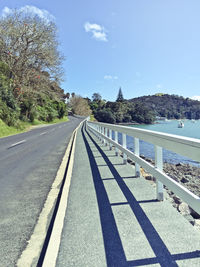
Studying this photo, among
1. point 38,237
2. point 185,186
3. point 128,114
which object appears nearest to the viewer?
point 38,237

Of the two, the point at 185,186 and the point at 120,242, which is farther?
the point at 185,186

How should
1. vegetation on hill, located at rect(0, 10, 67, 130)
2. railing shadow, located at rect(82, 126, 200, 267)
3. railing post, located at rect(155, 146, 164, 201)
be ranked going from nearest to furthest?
1. railing shadow, located at rect(82, 126, 200, 267)
2. railing post, located at rect(155, 146, 164, 201)
3. vegetation on hill, located at rect(0, 10, 67, 130)

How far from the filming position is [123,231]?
2758mm

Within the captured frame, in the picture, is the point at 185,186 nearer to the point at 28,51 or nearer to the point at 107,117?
the point at 28,51

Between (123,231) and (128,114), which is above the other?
(128,114)

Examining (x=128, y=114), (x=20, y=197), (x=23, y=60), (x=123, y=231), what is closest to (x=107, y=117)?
(x=128, y=114)

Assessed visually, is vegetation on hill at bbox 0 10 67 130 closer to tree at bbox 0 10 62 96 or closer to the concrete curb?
tree at bbox 0 10 62 96

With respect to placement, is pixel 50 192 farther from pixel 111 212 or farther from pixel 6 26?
pixel 6 26

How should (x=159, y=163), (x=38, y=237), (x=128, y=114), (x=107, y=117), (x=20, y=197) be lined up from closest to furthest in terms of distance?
(x=38, y=237), (x=159, y=163), (x=20, y=197), (x=107, y=117), (x=128, y=114)

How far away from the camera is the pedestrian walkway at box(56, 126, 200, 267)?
2.20 m

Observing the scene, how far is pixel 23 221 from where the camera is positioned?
127 inches

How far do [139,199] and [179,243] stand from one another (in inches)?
54.7

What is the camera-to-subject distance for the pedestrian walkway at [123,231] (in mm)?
2197

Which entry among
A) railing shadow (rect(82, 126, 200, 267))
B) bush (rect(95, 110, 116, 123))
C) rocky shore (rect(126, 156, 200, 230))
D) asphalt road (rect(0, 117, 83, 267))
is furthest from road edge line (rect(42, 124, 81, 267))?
bush (rect(95, 110, 116, 123))
